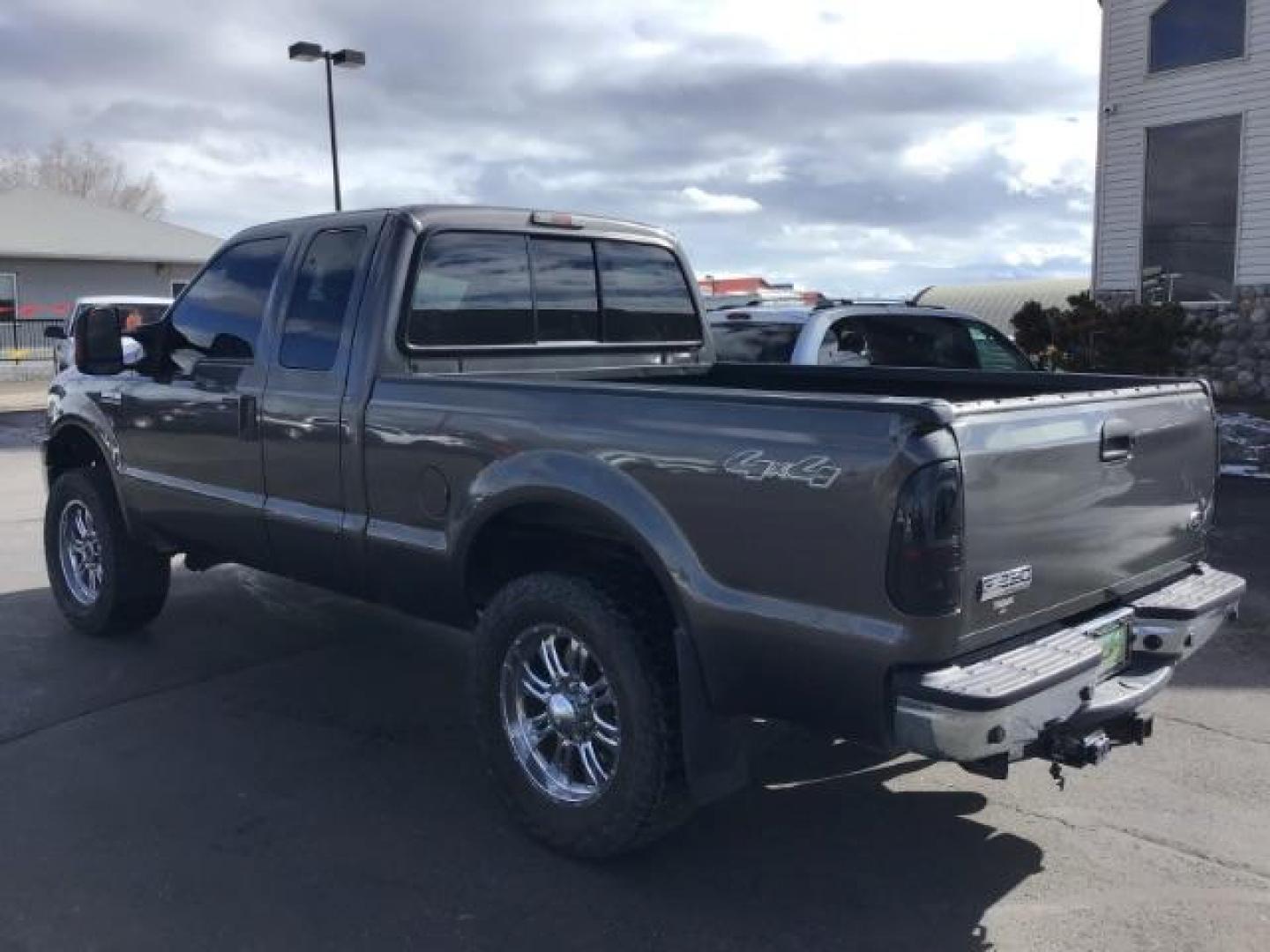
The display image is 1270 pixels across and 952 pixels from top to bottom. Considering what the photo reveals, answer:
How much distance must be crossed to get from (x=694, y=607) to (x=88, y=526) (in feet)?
13.8

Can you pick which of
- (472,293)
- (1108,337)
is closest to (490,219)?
(472,293)

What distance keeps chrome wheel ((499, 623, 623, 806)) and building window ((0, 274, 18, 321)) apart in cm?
3107

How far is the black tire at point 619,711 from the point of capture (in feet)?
11.5

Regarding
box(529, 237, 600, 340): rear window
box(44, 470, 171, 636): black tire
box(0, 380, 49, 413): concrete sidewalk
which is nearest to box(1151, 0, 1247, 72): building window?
box(529, 237, 600, 340): rear window

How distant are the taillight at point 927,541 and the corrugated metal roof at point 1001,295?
31.0 metres

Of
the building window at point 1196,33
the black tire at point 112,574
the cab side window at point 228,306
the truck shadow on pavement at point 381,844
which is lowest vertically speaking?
the truck shadow on pavement at point 381,844

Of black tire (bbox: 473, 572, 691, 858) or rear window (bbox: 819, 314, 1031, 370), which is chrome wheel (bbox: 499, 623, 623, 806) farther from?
rear window (bbox: 819, 314, 1031, 370)

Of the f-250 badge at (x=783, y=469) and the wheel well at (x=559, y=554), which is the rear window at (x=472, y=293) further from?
the f-250 badge at (x=783, y=469)

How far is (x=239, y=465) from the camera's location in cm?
501

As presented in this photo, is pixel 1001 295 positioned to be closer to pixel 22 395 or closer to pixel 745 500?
pixel 22 395

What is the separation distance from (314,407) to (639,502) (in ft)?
5.52

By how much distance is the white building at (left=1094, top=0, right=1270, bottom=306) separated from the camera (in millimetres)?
15297

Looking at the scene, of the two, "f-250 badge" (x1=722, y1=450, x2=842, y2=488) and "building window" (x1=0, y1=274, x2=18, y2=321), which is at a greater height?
"building window" (x1=0, y1=274, x2=18, y2=321)

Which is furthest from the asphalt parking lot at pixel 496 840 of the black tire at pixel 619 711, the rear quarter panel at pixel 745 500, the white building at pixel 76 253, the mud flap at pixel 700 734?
the white building at pixel 76 253
